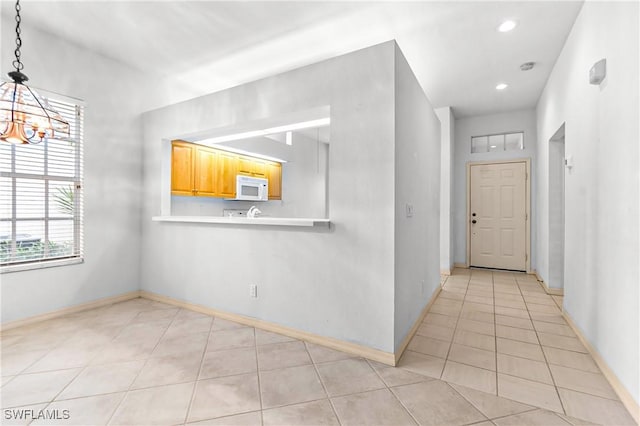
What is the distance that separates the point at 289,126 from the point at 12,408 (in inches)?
108

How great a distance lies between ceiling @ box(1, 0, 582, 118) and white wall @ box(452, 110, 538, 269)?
Answer: 4.55 ft

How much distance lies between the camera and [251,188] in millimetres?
5105

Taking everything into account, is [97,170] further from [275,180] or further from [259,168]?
[275,180]

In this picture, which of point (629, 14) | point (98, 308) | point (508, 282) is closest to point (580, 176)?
point (629, 14)

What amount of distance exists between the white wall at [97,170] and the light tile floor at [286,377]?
36cm

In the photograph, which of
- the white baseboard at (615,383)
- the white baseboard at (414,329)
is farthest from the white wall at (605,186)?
the white baseboard at (414,329)

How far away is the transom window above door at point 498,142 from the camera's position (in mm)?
5402

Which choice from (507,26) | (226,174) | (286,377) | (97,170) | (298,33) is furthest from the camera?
(226,174)

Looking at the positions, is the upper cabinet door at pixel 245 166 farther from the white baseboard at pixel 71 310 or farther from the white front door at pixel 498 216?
the white front door at pixel 498 216

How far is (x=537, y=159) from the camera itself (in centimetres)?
503

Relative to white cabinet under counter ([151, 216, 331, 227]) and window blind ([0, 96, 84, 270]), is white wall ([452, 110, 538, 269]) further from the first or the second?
window blind ([0, 96, 84, 270])

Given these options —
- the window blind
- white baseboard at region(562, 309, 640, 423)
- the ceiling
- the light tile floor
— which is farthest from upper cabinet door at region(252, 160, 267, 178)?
white baseboard at region(562, 309, 640, 423)

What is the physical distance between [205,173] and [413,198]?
2904mm

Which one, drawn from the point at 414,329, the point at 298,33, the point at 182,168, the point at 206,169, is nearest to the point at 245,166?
the point at 206,169
